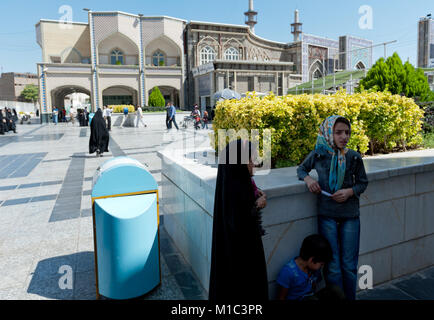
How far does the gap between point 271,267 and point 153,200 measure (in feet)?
3.85

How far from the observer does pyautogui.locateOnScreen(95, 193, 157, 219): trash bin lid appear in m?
2.76

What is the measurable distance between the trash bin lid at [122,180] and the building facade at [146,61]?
26.8 metres

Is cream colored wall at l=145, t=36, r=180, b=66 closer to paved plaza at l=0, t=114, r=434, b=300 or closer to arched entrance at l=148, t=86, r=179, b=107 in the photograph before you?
arched entrance at l=148, t=86, r=179, b=107

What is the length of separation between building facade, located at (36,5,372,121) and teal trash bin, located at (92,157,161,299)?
88.1 ft

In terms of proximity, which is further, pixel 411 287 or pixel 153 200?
Result: pixel 411 287

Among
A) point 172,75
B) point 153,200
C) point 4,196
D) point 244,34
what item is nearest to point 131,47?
point 172,75

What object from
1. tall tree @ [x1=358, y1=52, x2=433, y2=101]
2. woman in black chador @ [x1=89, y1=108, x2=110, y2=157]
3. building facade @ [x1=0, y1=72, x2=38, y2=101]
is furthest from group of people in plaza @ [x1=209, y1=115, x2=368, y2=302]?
building facade @ [x1=0, y1=72, x2=38, y2=101]

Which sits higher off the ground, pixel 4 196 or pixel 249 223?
pixel 249 223

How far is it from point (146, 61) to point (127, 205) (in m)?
35.9

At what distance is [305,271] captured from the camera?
2.66 meters

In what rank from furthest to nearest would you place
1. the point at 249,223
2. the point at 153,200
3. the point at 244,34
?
the point at 244,34, the point at 153,200, the point at 249,223

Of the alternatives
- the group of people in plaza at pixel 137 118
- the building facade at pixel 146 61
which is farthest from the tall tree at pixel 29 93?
the group of people in plaza at pixel 137 118

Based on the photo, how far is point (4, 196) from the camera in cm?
634
